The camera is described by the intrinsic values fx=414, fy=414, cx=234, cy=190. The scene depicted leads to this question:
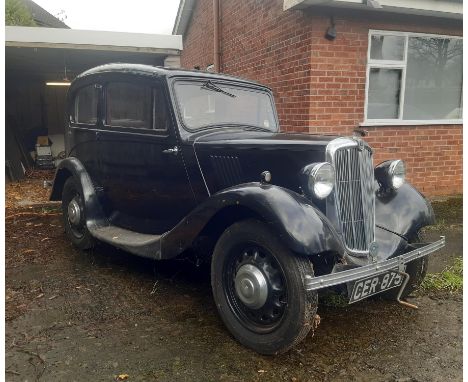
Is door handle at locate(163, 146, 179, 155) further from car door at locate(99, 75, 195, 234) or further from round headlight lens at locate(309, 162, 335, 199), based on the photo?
round headlight lens at locate(309, 162, 335, 199)

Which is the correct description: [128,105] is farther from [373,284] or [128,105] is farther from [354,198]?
Result: [373,284]

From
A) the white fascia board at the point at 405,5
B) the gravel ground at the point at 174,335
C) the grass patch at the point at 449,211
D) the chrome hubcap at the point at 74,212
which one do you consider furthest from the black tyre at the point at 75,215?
the grass patch at the point at 449,211

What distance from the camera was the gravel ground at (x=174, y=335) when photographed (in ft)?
7.93

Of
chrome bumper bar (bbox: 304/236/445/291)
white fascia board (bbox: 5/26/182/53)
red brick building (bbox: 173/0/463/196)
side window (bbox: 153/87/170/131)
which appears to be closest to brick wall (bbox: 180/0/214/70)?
white fascia board (bbox: 5/26/182/53)

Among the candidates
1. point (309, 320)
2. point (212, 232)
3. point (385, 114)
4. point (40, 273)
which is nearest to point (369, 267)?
point (309, 320)

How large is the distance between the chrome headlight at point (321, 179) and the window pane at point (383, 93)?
4.40 metres

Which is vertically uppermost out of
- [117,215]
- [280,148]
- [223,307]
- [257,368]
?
[280,148]

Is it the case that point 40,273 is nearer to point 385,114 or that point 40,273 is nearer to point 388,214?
point 388,214

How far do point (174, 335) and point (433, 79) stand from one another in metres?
6.59

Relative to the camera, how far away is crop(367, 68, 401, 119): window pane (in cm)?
660

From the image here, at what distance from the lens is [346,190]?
113 inches

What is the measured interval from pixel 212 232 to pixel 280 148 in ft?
2.74

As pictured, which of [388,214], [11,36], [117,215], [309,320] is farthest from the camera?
[11,36]

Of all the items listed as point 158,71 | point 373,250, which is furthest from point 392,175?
point 158,71
